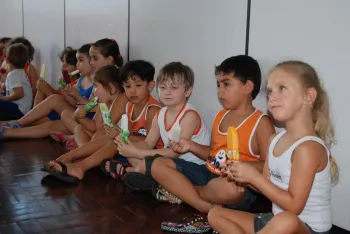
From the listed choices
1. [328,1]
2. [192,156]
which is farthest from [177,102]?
[328,1]

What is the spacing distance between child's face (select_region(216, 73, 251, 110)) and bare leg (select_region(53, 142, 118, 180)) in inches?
44.6

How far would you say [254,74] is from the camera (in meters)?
2.81

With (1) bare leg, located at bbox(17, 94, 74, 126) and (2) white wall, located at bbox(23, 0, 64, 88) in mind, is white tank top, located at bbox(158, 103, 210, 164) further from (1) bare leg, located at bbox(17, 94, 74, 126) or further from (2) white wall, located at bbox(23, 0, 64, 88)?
(2) white wall, located at bbox(23, 0, 64, 88)

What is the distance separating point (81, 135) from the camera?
3.96 m

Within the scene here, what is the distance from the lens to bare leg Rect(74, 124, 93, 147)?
3939mm

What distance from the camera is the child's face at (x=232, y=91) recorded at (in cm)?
277

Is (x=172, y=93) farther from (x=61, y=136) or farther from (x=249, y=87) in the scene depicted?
(x=61, y=136)

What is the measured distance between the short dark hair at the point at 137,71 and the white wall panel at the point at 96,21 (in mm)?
1056

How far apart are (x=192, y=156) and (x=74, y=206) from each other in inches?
30.9

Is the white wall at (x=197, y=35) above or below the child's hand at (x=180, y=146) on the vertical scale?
above

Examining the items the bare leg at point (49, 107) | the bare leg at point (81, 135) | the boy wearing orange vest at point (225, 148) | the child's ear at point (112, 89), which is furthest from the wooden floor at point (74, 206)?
the bare leg at point (49, 107)

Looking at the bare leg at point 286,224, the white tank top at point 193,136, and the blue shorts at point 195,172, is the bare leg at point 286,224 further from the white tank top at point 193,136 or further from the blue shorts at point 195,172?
the white tank top at point 193,136

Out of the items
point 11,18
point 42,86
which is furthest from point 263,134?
point 11,18

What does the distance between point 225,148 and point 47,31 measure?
431cm
